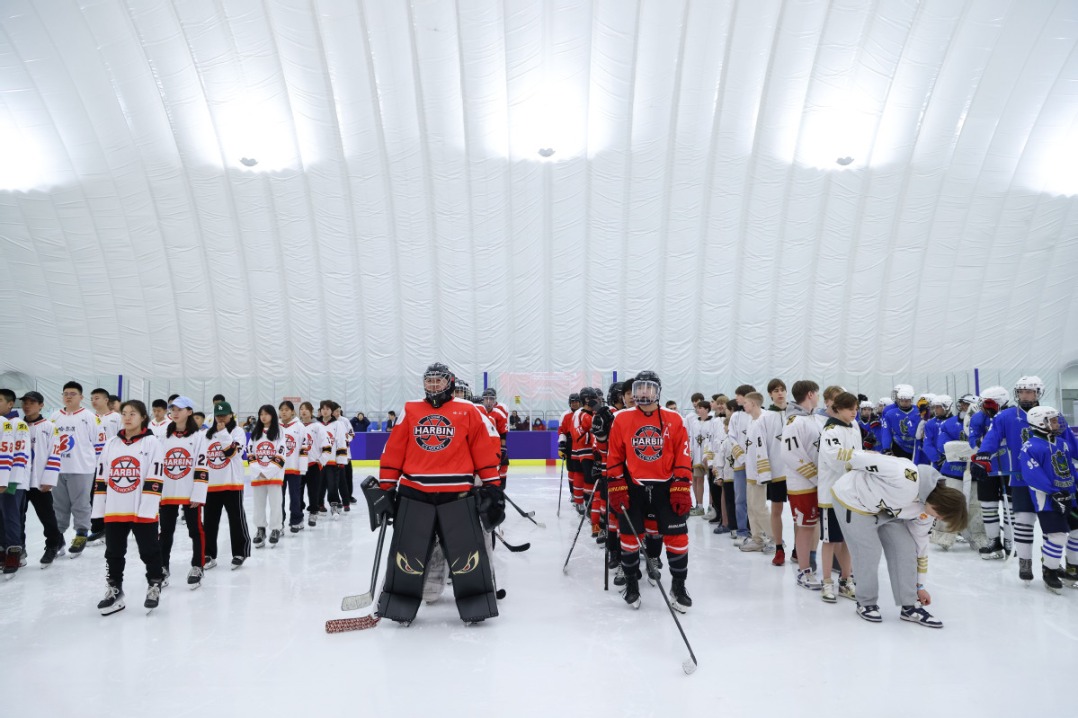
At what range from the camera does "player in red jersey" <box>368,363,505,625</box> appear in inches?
192

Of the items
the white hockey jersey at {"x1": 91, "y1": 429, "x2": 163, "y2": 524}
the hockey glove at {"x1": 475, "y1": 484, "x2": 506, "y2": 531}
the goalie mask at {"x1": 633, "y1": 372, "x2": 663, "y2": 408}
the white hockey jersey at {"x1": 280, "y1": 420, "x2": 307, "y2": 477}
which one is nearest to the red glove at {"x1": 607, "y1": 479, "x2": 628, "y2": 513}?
the goalie mask at {"x1": 633, "y1": 372, "x2": 663, "y2": 408}

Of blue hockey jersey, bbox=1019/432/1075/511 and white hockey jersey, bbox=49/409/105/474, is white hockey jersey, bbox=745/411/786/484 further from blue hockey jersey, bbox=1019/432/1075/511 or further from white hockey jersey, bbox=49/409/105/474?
white hockey jersey, bbox=49/409/105/474

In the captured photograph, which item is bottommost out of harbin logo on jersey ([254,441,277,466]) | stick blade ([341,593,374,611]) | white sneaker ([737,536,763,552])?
white sneaker ([737,536,763,552])

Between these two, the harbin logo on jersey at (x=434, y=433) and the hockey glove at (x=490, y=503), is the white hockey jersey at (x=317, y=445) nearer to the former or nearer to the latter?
the harbin logo on jersey at (x=434, y=433)

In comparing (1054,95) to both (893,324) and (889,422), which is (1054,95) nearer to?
(893,324)

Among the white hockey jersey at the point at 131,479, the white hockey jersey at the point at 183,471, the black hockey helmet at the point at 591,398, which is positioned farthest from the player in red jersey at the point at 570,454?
the white hockey jersey at the point at 131,479

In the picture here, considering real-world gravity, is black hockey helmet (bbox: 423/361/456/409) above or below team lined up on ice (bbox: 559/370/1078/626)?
above

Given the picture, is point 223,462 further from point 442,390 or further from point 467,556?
point 467,556

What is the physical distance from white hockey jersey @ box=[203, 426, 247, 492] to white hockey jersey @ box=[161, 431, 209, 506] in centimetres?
48

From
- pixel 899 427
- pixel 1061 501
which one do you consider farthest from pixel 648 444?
pixel 899 427

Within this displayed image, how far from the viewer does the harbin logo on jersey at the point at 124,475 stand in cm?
503

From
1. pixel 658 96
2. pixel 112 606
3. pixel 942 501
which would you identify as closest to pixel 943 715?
pixel 942 501

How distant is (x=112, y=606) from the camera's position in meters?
5.21

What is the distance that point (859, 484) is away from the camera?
4.94 metres
